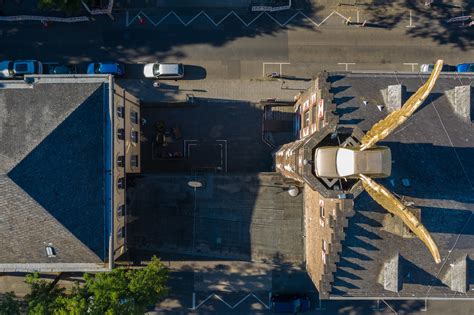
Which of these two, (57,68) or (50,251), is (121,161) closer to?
(50,251)

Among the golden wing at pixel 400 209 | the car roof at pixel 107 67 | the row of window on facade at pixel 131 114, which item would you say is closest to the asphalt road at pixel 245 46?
the car roof at pixel 107 67

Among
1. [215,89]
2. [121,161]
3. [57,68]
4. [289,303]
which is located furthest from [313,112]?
[57,68]

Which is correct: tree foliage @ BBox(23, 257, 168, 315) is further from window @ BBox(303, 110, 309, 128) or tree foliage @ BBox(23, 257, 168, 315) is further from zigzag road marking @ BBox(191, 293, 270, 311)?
window @ BBox(303, 110, 309, 128)

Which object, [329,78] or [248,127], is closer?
[329,78]

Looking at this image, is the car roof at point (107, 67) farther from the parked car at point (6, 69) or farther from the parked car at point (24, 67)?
the parked car at point (6, 69)

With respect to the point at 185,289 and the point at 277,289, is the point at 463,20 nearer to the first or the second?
the point at 277,289

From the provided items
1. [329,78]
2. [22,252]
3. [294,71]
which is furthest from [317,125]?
[22,252]
